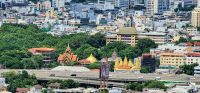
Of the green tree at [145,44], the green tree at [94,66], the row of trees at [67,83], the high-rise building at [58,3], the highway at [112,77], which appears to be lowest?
the high-rise building at [58,3]

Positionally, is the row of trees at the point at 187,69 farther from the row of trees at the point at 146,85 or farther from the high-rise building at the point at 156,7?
the high-rise building at the point at 156,7

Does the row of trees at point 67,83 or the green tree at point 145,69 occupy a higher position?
the row of trees at point 67,83

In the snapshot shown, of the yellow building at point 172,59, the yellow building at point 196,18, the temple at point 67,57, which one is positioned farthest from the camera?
the yellow building at point 196,18

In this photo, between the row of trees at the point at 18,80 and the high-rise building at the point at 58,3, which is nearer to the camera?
the row of trees at the point at 18,80

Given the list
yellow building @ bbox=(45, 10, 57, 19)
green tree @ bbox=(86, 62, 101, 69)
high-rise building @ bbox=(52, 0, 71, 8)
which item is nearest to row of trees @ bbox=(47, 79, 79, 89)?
green tree @ bbox=(86, 62, 101, 69)

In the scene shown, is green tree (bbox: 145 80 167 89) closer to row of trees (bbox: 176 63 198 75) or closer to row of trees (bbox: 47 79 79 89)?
row of trees (bbox: 47 79 79 89)

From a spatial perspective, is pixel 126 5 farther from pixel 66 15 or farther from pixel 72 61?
pixel 72 61

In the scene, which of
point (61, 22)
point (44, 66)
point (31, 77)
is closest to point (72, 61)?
point (44, 66)

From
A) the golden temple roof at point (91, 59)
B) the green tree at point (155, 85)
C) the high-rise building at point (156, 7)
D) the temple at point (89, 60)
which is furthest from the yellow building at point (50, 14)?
the green tree at point (155, 85)
